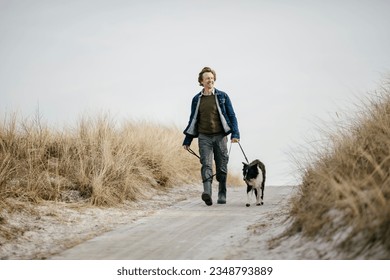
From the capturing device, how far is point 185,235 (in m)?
5.46

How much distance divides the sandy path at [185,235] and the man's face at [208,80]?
1833mm

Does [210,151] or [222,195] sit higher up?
[210,151]

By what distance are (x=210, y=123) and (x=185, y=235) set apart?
2.76 m

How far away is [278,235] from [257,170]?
279cm

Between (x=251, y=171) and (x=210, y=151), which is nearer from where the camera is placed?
(x=251, y=171)

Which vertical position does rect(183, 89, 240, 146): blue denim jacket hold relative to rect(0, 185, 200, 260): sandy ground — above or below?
above

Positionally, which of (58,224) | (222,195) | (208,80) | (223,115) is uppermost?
(208,80)

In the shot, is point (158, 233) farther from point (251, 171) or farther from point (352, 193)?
point (251, 171)

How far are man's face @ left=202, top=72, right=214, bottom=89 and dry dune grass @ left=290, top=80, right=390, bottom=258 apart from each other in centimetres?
238

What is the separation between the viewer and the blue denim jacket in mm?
7891

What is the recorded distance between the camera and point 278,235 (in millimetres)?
4973

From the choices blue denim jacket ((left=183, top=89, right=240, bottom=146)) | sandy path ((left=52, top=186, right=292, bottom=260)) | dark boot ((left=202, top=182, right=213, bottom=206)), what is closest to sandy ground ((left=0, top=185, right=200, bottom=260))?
sandy path ((left=52, top=186, right=292, bottom=260))

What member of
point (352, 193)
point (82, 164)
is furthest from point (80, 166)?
point (352, 193)

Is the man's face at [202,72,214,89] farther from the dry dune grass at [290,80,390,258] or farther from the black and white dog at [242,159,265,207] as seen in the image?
the dry dune grass at [290,80,390,258]
